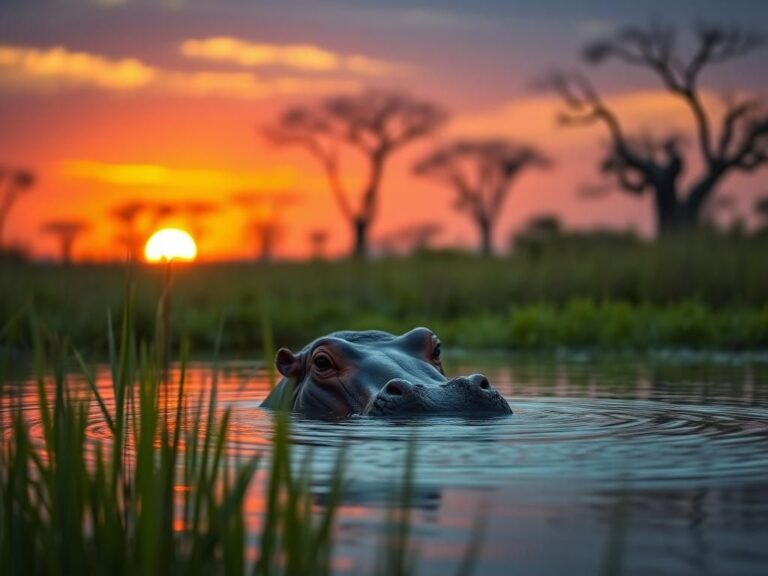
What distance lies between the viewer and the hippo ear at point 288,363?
6277mm

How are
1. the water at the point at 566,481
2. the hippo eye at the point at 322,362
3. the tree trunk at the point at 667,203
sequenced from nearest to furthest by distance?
the water at the point at 566,481, the hippo eye at the point at 322,362, the tree trunk at the point at 667,203

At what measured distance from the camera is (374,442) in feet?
15.0

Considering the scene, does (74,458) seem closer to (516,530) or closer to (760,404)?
(516,530)

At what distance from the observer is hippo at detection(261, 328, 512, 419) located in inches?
203

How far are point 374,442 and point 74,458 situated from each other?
7.23 ft

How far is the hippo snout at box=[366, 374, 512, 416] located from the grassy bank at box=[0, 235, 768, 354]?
21.2 ft

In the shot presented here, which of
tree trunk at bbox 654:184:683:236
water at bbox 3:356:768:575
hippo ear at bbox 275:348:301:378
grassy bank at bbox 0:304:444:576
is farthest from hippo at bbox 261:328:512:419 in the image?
tree trunk at bbox 654:184:683:236

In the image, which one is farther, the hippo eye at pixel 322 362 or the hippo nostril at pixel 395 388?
the hippo eye at pixel 322 362

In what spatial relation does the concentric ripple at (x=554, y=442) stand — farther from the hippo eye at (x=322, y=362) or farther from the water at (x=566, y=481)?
the hippo eye at (x=322, y=362)

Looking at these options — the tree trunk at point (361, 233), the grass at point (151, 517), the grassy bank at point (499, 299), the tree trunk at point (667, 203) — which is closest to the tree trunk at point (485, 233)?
the tree trunk at point (361, 233)

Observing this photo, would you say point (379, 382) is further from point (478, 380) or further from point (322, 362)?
point (478, 380)

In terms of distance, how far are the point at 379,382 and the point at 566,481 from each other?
185cm

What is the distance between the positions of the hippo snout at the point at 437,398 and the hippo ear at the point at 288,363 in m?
1.07

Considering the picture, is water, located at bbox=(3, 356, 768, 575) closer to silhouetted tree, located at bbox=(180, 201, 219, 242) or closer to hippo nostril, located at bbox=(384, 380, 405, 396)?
hippo nostril, located at bbox=(384, 380, 405, 396)
